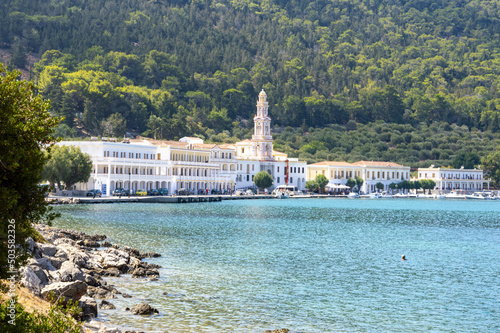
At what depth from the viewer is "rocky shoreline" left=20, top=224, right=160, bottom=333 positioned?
52.3 ft

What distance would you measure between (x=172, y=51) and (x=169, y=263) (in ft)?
491

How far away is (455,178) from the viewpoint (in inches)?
5276

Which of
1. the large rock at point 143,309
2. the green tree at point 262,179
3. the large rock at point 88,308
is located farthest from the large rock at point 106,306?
the green tree at point 262,179

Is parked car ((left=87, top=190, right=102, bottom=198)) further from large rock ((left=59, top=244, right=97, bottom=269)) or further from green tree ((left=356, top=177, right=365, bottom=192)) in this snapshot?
green tree ((left=356, top=177, right=365, bottom=192))

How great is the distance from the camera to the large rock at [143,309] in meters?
17.6

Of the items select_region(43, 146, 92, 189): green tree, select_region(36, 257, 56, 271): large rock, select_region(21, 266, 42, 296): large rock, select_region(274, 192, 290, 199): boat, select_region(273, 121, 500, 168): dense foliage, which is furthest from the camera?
select_region(273, 121, 500, 168): dense foliage

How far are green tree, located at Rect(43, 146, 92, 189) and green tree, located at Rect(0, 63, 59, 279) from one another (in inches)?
1993

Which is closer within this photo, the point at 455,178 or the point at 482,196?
the point at 482,196

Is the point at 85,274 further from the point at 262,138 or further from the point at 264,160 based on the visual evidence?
the point at 262,138

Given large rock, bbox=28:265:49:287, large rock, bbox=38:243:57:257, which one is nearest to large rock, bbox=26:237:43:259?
large rock, bbox=38:243:57:257

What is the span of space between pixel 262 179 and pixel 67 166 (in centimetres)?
4517

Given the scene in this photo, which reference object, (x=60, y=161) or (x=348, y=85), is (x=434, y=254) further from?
(x=348, y=85)

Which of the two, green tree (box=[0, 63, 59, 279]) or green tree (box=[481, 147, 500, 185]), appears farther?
green tree (box=[481, 147, 500, 185])

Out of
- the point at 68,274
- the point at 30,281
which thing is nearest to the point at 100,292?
the point at 68,274
